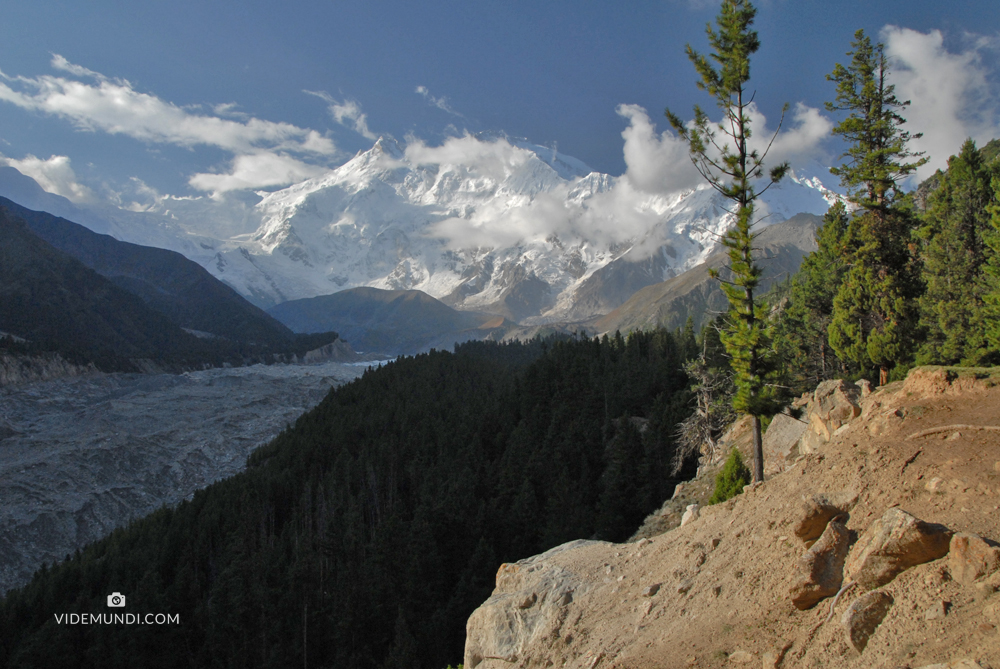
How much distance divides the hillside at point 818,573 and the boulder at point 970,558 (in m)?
0.02

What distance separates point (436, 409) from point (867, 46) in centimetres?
6167

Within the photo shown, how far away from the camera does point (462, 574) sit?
4344 centimetres

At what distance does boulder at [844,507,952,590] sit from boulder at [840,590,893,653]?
0.46m

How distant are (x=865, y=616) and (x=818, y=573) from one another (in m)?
1.24

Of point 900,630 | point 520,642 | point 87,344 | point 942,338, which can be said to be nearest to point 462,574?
point 520,642

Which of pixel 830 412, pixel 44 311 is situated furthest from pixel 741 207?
pixel 44 311

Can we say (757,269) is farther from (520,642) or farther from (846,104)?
(846,104)

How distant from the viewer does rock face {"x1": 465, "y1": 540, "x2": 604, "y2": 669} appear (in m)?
14.5

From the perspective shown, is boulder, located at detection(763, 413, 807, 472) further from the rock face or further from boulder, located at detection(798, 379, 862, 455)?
the rock face

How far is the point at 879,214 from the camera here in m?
31.9

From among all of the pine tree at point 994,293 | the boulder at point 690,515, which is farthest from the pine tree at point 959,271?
the boulder at point 690,515

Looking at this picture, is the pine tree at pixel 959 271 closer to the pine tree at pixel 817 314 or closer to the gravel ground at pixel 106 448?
the pine tree at pixel 817 314

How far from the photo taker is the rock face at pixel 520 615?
47.4 ft

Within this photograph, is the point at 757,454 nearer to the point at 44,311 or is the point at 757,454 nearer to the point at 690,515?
the point at 690,515
